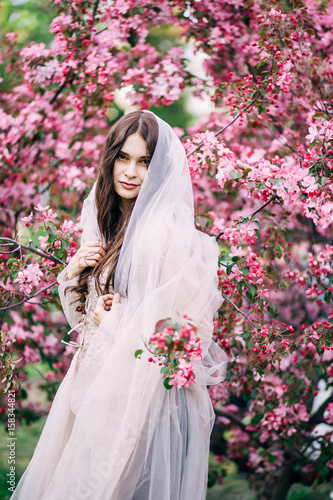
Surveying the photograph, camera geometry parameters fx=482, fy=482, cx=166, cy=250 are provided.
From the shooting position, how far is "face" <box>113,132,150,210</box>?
2.02 meters

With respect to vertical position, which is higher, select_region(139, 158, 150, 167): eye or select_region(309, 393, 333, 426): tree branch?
select_region(139, 158, 150, 167): eye

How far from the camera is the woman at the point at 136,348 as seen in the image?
1649mm

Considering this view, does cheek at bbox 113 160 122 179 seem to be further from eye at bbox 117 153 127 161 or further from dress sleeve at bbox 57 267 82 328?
dress sleeve at bbox 57 267 82 328

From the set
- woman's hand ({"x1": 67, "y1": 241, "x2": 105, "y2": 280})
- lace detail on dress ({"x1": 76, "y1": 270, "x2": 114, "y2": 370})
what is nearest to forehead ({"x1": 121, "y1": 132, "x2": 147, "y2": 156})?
woman's hand ({"x1": 67, "y1": 241, "x2": 105, "y2": 280})

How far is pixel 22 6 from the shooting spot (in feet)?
23.8

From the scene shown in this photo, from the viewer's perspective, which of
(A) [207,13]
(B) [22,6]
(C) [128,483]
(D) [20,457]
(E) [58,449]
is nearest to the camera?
(C) [128,483]

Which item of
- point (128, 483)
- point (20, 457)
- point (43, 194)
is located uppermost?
point (128, 483)

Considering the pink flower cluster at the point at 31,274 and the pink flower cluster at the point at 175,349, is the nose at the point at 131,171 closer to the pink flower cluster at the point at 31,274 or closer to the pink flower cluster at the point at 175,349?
the pink flower cluster at the point at 31,274

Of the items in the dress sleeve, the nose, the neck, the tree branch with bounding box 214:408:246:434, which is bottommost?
the tree branch with bounding box 214:408:246:434

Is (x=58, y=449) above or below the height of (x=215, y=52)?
below

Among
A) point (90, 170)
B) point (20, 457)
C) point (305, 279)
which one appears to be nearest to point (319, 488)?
point (305, 279)

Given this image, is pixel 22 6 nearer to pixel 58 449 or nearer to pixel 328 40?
pixel 328 40

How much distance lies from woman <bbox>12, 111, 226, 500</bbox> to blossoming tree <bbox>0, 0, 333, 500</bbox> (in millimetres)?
350

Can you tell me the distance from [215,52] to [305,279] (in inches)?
65.7
